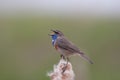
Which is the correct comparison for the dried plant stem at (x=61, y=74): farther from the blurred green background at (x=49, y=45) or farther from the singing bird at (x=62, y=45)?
the blurred green background at (x=49, y=45)

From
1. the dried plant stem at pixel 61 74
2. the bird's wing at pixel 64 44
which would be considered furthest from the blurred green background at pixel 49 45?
the dried plant stem at pixel 61 74

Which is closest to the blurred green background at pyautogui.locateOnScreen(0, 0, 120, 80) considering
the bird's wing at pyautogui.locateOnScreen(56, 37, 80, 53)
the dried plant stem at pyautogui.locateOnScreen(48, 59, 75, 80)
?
the bird's wing at pyautogui.locateOnScreen(56, 37, 80, 53)

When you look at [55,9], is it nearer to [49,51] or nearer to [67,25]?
[67,25]

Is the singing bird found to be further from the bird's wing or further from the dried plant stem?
the dried plant stem

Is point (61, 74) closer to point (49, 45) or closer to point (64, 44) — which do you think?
point (64, 44)

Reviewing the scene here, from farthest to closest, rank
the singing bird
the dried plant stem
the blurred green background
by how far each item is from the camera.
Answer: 1. the blurred green background
2. the singing bird
3. the dried plant stem

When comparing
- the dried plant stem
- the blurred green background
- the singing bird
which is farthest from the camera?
the blurred green background

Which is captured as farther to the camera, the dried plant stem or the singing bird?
the singing bird

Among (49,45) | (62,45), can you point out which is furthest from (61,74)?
(49,45)

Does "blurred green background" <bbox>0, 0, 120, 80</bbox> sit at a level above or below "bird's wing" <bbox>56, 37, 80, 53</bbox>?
above
